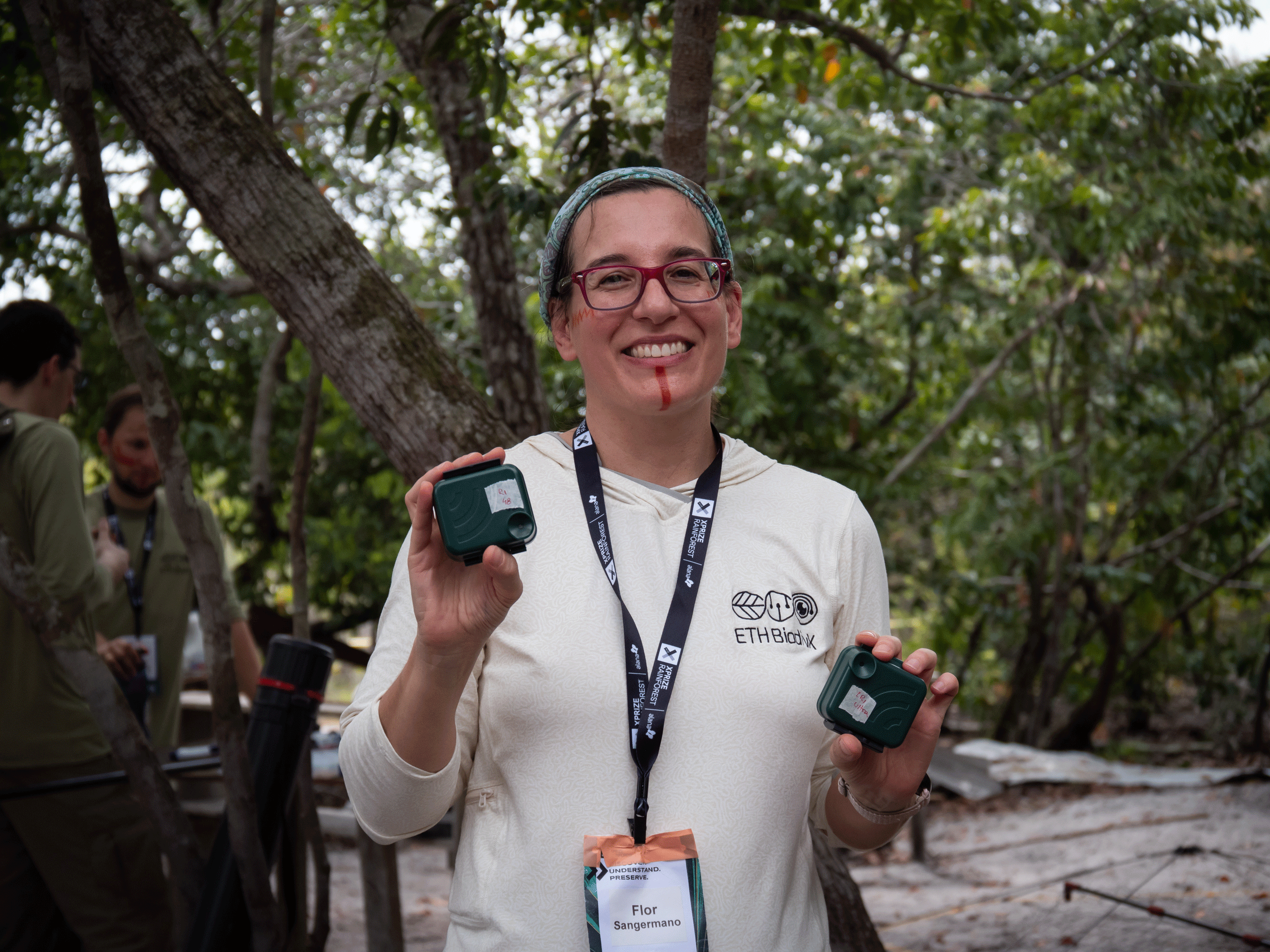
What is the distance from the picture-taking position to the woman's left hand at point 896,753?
1.45 metres

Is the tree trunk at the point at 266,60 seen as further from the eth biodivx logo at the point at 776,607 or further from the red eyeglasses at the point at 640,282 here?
the eth biodivx logo at the point at 776,607

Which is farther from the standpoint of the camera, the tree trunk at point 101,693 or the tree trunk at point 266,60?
the tree trunk at point 266,60

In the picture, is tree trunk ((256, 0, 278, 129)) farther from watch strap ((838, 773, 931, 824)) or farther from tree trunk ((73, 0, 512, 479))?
watch strap ((838, 773, 931, 824))

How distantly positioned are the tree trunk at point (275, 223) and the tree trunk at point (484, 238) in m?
0.94

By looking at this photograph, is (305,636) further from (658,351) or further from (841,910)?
(658,351)

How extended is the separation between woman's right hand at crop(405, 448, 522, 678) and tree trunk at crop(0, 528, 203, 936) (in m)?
1.21

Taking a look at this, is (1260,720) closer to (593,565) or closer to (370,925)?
(370,925)

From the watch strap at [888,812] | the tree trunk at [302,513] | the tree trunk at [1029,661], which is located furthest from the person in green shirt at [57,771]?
the tree trunk at [1029,661]

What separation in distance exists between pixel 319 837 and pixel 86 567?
985 mm

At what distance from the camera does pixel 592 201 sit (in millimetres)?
1725

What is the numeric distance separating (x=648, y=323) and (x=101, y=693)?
145 cm

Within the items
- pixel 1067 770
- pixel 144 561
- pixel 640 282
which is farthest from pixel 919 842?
pixel 640 282

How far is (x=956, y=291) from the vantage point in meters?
8.88

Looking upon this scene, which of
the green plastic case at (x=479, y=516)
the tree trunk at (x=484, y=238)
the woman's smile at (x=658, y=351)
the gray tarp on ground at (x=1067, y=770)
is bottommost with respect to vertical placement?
the gray tarp on ground at (x=1067, y=770)
